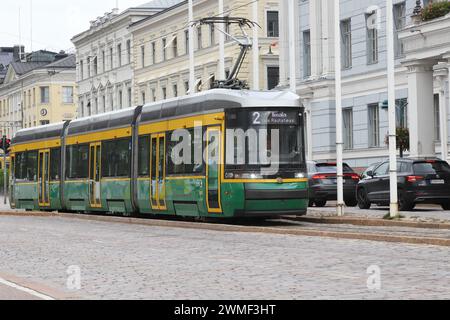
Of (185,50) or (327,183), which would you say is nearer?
(327,183)

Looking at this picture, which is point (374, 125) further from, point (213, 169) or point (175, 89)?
point (175, 89)

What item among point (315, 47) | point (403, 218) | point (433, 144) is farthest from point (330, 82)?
point (403, 218)

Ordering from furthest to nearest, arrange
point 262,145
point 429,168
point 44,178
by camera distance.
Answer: point 44,178 < point 429,168 < point 262,145

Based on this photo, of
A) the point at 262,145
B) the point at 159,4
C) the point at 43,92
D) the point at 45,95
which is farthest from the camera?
the point at 45,95

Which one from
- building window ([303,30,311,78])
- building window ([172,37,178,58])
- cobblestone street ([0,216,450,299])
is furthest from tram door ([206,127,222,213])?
building window ([172,37,178,58])

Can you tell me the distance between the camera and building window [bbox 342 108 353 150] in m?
53.2

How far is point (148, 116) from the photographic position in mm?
32375

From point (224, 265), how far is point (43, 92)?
105635mm

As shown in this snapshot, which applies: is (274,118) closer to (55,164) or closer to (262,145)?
(262,145)

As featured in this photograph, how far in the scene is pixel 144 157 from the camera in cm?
3247

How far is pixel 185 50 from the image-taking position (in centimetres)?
7394

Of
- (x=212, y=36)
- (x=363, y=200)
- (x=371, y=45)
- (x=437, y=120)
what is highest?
(x=212, y=36)

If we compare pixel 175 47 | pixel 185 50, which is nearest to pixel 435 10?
pixel 185 50

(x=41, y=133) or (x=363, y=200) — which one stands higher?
(x=41, y=133)
